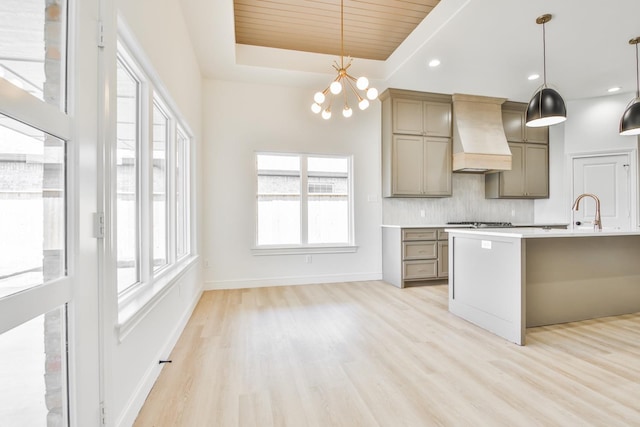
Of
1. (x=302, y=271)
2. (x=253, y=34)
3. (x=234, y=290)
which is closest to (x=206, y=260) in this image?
(x=234, y=290)

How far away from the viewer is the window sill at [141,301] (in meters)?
1.58

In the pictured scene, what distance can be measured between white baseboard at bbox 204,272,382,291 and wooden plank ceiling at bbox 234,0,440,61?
3399 mm

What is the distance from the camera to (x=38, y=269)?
3.43 ft

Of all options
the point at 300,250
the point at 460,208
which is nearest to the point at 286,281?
the point at 300,250

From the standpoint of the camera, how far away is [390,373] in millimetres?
2131

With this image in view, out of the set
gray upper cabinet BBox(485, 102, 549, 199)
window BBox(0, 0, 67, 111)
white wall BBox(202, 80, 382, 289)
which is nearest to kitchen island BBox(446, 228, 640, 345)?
white wall BBox(202, 80, 382, 289)

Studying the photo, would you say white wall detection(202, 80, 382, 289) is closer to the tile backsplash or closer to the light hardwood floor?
the tile backsplash

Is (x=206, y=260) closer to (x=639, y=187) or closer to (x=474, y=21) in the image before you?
(x=474, y=21)

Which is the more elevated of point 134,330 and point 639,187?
point 639,187

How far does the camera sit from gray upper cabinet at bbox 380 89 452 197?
4.84 metres

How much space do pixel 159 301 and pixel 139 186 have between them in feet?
2.78

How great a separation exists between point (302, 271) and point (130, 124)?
10.9 ft

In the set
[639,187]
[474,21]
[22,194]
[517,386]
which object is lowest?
[517,386]

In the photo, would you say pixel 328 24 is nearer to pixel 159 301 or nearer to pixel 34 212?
pixel 159 301
